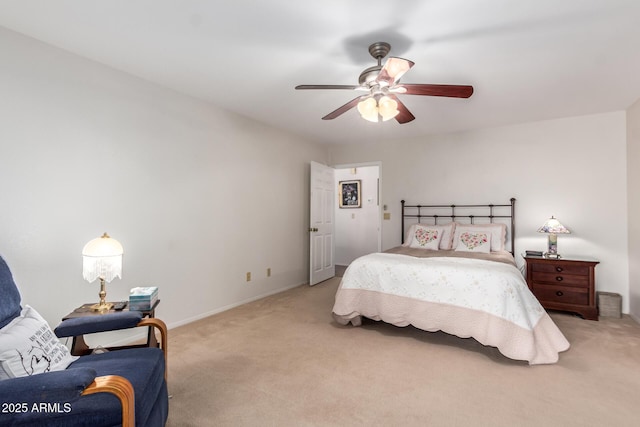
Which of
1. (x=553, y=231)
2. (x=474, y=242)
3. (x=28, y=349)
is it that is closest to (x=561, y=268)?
(x=553, y=231)

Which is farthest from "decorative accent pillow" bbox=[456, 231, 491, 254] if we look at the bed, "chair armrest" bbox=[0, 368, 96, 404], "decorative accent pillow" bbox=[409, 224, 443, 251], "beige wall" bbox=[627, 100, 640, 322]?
"chair armrest" bbox=[0, 368, 96, 404]

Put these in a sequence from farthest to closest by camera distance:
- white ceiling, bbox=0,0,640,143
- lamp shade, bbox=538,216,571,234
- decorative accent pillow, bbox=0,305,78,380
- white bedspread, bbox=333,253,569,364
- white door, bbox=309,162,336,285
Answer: white door, bbox=309,162,336,285
lamp shade, bbox=538,216,571,234
white bedspread, bbox=333,253,569,364
white ceiling, bbox=0,0,640,143
decorative accent pillow, bbox=0,305,78,380

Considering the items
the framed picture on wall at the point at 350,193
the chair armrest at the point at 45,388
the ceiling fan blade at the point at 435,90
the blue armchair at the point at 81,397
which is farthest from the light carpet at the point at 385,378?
the framed picture on wall at the point at 350,193

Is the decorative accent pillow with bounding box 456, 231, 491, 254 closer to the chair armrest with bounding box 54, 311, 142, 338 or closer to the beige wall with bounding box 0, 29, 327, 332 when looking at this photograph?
the beige wall with bounding box 0, 29, 327, 332

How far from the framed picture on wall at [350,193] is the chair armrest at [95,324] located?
551 centimetres

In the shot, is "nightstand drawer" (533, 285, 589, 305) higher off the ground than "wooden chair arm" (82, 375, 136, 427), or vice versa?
"wooden chair arm" (82, 375, 136, 427)

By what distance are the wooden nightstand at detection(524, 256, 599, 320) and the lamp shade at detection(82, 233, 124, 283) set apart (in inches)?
171

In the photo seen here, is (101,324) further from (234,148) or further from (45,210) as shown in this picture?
(234,148)

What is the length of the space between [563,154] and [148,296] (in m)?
5.03

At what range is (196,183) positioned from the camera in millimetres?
3518

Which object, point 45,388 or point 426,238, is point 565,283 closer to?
point 426,238

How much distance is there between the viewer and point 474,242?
13.4 ft

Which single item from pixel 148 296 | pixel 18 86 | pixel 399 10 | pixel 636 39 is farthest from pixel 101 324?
pixel 636 39

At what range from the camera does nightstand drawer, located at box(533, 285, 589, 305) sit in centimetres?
359
